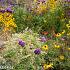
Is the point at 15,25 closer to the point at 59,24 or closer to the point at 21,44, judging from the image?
the point at 59,24

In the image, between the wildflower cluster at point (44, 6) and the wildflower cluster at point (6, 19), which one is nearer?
the wildflower cluster at point (6, 19)

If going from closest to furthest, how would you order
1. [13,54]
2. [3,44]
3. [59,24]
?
[13,54] → [3,44] → [59,24]

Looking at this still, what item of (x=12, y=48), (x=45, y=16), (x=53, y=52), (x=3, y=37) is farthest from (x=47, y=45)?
(x=45, y=16)

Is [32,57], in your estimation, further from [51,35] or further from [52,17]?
[52,17]

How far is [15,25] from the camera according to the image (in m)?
7.16

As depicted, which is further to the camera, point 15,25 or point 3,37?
point 15,25

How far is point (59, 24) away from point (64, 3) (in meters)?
0.67

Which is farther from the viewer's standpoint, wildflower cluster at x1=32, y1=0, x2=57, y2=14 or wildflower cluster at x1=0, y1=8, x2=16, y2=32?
wildflower cluster at x1=32, y1=0, x2=57, y2=14

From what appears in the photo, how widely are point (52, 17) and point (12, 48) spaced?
2792 mm

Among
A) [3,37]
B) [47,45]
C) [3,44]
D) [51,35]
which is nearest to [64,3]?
[51,35]

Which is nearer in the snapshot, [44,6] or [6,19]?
[6,19]

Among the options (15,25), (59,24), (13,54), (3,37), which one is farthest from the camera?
(59,24)

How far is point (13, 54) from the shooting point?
16.6 feet

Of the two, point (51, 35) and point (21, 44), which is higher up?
point (21, 44)
